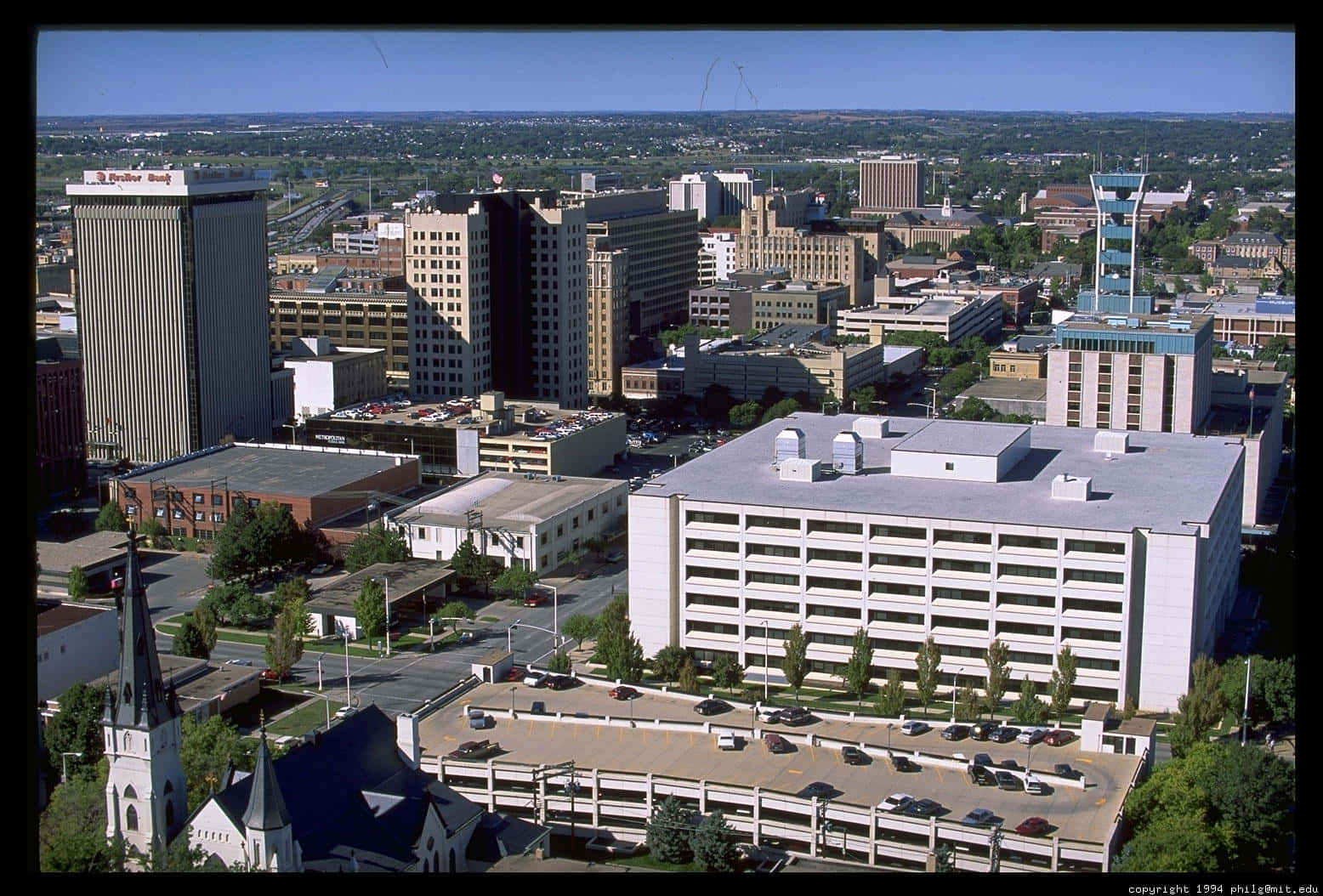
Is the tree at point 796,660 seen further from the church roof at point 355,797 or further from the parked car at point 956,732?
the church roof at point 355,797

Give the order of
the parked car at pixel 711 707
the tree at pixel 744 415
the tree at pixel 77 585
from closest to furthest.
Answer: the parked car at pixel 711 707 → the tree at pixel 77 585 → the tree at pixel 744 415

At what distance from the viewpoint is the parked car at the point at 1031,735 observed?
12430mm

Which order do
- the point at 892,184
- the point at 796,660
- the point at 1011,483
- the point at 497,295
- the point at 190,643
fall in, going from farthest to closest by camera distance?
the point at 892,184, the point at 497,295, the point at 1011,483, the point at 190,643, the point at 796,660

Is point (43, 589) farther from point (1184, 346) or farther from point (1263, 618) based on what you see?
point (1184, 346)

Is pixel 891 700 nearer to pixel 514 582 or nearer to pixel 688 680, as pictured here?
pixel 688 680

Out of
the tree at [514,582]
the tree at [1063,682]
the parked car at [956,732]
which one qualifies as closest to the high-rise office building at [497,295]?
the tree at [514,582]

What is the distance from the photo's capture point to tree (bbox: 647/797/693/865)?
1041cm

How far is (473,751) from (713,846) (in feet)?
7.98

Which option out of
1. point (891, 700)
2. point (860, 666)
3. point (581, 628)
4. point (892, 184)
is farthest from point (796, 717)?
point (892, 184)

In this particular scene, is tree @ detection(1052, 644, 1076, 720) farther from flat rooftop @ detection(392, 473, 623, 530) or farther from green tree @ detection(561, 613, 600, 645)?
flat rooftop @ detection(392, 473, 623, 530)

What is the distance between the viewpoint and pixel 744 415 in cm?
2930

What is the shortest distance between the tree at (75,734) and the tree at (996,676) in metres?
7.85

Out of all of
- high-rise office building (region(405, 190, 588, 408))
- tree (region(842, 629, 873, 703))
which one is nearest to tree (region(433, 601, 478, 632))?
tree (region(842, 629, 873, 703))

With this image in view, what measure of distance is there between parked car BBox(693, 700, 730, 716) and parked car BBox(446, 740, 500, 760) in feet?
6.58
